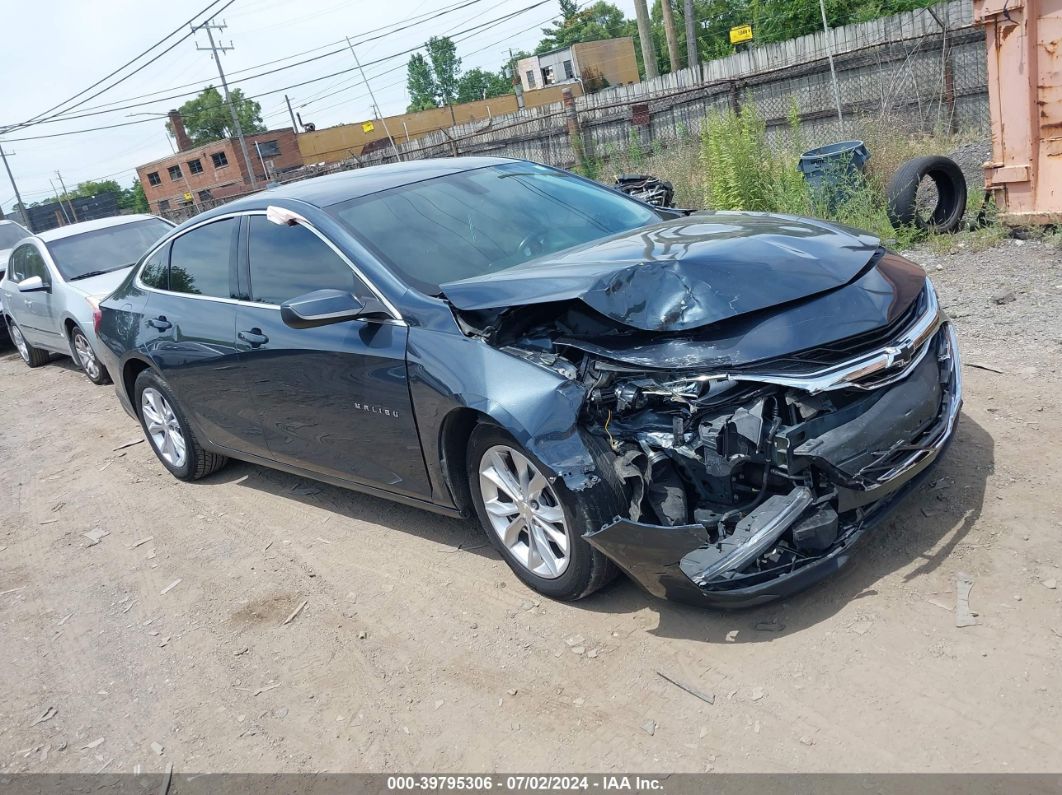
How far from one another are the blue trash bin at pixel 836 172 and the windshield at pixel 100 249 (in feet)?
23.7

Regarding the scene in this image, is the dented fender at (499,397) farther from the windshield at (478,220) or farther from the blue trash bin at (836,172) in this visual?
the blue trash bin at (836,172)

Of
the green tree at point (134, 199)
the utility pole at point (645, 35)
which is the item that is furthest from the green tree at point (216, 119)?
the utility pole at point (645, 35)

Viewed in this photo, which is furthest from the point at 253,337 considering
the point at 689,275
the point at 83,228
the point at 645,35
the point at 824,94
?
the point at 645,35

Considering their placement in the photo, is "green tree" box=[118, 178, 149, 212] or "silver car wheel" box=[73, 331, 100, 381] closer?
"silver car wheel" box=[73, 331, 100, 381]

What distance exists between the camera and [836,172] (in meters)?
8.64

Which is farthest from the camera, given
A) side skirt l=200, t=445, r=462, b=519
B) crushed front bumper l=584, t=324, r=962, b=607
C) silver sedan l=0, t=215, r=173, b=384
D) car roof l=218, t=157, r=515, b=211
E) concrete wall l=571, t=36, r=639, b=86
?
concrete wall l=571, t=36, r=639, b=86

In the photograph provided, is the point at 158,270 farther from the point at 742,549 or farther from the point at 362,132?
the point at 362,132

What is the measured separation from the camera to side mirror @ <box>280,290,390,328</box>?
3.96 m

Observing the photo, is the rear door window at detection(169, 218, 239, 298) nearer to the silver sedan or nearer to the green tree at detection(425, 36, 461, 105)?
the silver sedan

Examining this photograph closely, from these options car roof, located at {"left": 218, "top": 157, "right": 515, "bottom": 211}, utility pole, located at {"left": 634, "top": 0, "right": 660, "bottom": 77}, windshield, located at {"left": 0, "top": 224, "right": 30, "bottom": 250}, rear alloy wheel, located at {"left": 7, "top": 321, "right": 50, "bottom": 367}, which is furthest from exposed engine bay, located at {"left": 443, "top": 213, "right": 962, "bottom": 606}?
utility pole, located at {"left": 634, "top": 0, "right": 660, "bottom": 77}

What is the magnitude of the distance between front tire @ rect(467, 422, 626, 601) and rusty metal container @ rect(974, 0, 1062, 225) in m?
5.92

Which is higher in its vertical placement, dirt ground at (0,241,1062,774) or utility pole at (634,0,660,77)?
utility pole at (634,0,660,77)

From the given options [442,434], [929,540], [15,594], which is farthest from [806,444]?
[15,594]

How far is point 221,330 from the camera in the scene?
5.11 metres
